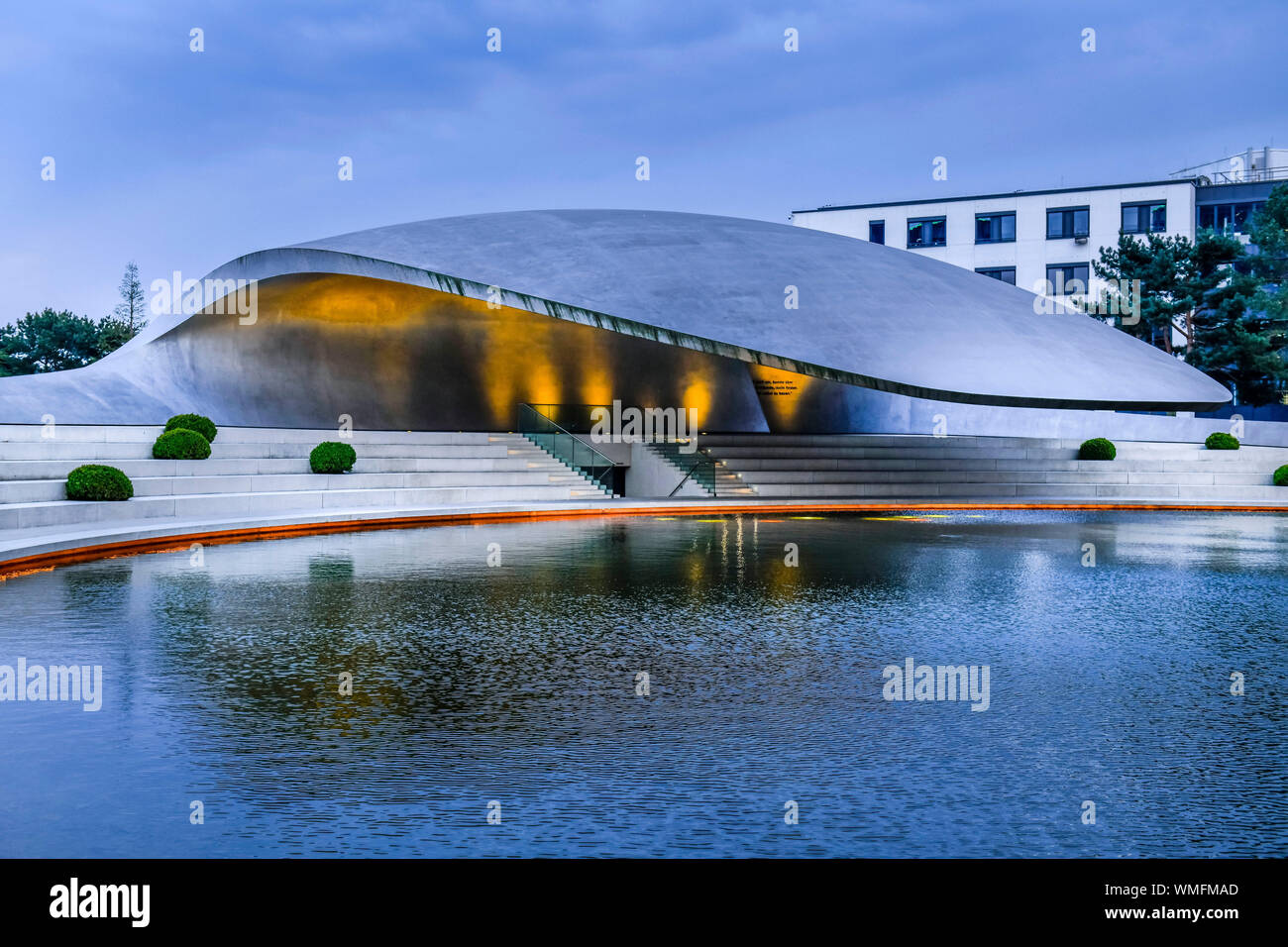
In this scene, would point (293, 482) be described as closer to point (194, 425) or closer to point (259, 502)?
point (259, 502)

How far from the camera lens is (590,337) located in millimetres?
30375

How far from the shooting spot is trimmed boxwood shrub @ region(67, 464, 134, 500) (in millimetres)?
15352

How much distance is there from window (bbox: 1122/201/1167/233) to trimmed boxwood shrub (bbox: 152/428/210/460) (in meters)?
47.6

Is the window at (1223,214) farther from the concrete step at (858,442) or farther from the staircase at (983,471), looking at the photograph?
the concrete step at (858,442)

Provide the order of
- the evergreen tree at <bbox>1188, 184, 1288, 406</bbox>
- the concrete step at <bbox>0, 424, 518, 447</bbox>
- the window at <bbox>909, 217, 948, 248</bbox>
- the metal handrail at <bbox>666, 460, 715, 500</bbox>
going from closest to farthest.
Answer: the concrete step at <bbox>0, 424, 518, 447</bbox>
the metal handrail at <bbox>666, 460, 715, 500</bbox>
the evergreen tree at <bbox>1188, 184, 1288, 406</bbox>
the window at <bbox>909, 217, 948, 248</bbox>

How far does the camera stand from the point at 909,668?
20.3 ft

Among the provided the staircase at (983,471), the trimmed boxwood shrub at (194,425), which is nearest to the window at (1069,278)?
the staircase at (983,471)

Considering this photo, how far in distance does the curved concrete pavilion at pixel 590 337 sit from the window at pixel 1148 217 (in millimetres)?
27726

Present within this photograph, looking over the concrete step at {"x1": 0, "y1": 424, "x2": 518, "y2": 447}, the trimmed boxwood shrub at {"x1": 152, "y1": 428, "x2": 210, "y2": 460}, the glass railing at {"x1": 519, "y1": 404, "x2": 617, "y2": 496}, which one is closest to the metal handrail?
the glass railing at {"x1": 519, "y1": 404, "x2": 617, "y2": 496}

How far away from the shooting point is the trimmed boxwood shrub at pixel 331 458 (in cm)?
2053

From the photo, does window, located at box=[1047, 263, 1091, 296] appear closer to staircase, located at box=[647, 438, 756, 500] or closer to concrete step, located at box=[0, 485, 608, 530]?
staircase, located at box=[647, 438, 756, 500]

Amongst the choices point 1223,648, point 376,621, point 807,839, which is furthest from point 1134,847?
point 376,621

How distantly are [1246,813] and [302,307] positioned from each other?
1002 inches
